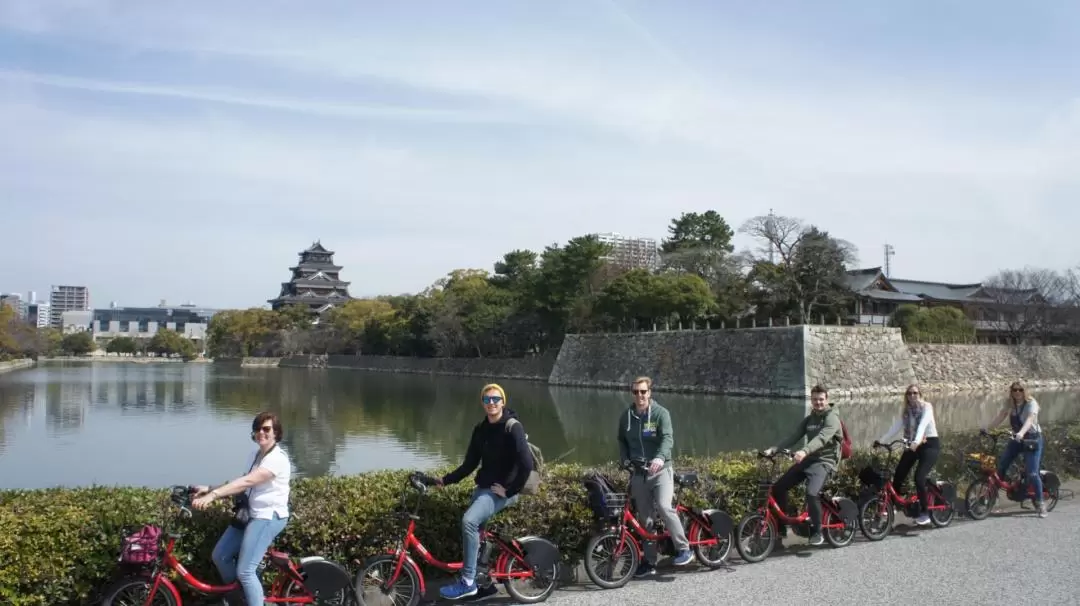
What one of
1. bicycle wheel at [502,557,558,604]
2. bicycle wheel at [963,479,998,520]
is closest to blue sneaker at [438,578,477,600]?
bicycle wheel at [502,557,558,604]

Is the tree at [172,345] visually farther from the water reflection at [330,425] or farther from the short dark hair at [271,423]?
the short dark hair at [271,423]

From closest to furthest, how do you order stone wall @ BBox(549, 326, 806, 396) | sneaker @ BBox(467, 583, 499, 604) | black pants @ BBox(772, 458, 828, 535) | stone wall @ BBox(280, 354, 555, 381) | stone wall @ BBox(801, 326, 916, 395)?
1. sneaker @ BBox(467, 583, 499, 604)
2. black pants @ BBox(772, 458, 828, 535)
3. stone wall @ BBox(801, 326, 916, 395)
4. stone wall @ BBox(549, 326, 806, 396)
5. stone wall @ BBox(280, 354, 555, 381)

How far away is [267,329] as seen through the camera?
8138 centimetres

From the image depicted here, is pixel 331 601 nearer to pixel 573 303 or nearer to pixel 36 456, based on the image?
pixel 36 456

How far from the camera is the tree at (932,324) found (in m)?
38.0

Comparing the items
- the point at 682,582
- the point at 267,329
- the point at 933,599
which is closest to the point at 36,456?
the point at 682,582

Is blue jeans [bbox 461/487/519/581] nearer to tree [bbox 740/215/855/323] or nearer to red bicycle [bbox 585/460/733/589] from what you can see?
red bicycle [bbox 585/460/733/589]

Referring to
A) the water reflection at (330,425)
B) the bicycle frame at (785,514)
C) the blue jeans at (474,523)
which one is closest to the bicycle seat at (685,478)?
the bicycle frame at (785,514)

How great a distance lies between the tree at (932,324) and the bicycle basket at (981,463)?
33.0 meters

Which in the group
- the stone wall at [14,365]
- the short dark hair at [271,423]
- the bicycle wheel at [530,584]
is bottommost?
the stone wall at [14,365]

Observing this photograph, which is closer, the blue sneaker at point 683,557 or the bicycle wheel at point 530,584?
the bicycle wheel at point 530,584

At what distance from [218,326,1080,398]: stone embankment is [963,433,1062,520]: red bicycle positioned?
23323 millimetres

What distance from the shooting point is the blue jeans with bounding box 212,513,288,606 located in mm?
3965

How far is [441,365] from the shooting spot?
58719 mm
